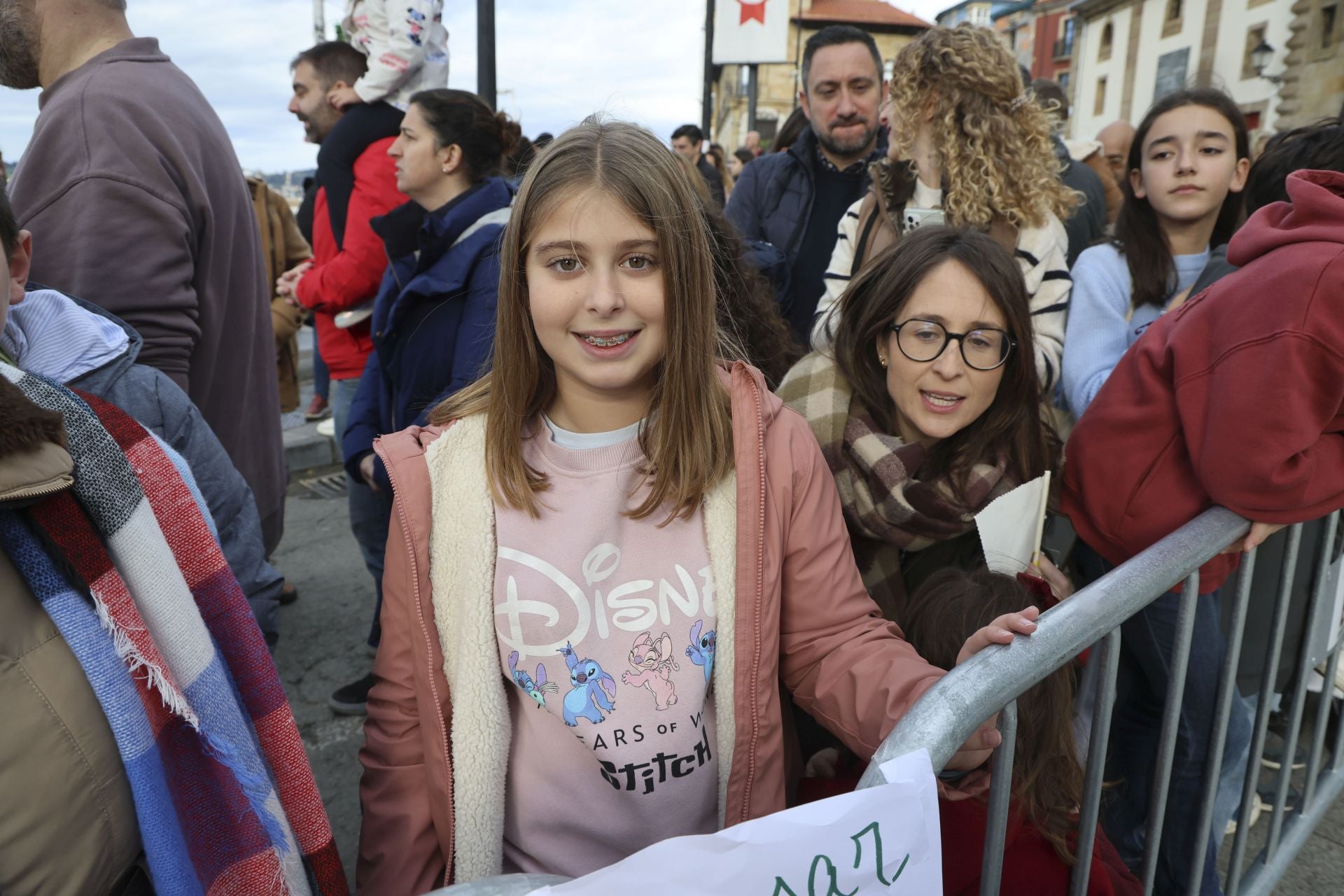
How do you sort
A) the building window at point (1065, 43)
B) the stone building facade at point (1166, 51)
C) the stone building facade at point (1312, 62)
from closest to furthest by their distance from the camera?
1. the stone building facade at point (1312, 62)
2. the stone building facade at point (1166, 51)
3. the building window at point (1065, 43)

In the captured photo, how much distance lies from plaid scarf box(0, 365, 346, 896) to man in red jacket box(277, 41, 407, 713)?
1942 millimetres

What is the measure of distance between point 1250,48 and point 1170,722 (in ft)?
114

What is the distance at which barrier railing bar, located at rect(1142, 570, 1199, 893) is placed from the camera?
153 cm

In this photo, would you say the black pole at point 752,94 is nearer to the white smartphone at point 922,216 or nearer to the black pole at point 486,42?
the black pole at point 486,42

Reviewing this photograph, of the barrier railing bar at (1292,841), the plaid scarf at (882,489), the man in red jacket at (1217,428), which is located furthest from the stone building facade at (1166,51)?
the plaid scarf at (882,489)

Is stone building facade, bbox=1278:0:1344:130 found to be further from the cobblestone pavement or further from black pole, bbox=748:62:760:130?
the cobblestone pavement

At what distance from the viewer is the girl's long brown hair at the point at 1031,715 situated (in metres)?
1.52

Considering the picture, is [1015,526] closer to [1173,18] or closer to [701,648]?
[701,648]

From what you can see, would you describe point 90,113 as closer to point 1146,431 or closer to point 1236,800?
point 1146,431

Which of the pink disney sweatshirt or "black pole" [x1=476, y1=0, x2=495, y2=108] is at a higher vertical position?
"black pole" [x1=476, y1=0, x2=495, y2=108]

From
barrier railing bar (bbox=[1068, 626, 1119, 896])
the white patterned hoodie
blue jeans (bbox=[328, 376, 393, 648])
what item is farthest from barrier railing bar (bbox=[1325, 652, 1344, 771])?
the white patterned hoodie

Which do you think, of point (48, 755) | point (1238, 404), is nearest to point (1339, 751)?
point (1238, 404)

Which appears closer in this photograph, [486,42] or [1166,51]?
[486,42]

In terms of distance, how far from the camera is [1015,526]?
5.51 ft
